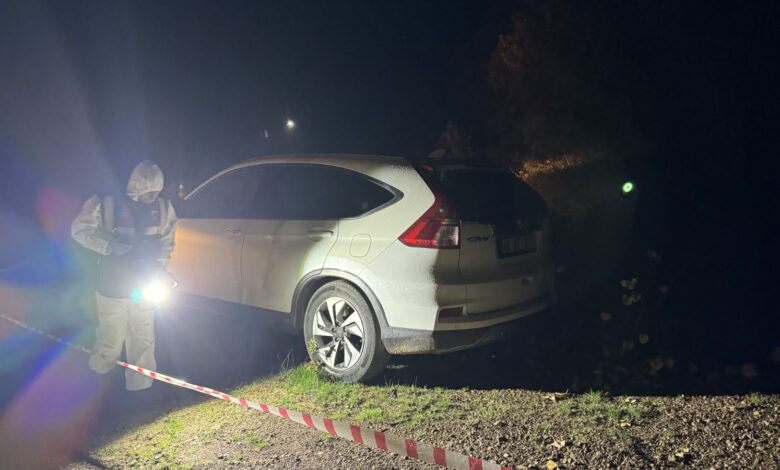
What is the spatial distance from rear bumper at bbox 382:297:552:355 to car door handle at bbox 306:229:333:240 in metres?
0.88

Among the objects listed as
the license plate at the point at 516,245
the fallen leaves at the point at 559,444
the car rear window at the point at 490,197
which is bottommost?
the fallen leaves at the point at 559,444

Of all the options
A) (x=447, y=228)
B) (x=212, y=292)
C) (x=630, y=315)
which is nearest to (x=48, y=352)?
(x=212, y=292)

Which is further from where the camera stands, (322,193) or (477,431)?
(322,193)

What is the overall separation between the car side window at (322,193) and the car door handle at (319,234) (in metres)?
0.13

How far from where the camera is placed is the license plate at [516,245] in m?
3.92

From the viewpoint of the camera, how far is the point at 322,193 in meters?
4.47

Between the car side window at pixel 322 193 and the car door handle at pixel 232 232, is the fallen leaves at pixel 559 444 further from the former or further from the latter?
the car door handle at pixel 232 232

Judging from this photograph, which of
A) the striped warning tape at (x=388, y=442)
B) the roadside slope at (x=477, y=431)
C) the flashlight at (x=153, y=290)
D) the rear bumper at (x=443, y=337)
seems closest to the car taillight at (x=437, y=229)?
the rear bumper at (x=443, y=337)

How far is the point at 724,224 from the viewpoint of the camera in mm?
6484

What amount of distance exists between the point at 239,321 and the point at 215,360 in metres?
0.44

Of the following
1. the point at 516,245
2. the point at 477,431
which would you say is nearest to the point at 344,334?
the point at 477,431

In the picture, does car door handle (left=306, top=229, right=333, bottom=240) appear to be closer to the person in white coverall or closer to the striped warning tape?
the person in white coverall

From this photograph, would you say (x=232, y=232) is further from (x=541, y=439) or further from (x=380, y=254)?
(x=541, y=439)

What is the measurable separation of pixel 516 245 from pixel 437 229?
0.74 meters
